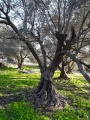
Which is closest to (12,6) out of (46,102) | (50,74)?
(50,74)

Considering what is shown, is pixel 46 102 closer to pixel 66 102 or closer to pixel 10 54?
pixel 66 102

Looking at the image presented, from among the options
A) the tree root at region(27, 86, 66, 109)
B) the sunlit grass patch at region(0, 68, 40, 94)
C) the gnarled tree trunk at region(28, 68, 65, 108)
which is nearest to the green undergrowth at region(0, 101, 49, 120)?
the tree root at region(27, 86, 66, 109)

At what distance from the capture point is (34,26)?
1269 centimetres

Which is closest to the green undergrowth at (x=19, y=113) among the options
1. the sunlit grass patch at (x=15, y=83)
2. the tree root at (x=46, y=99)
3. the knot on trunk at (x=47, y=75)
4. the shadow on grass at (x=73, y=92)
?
the tree root at (x=46, y=99)

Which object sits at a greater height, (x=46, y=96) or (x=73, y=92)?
(x=46, y=96)

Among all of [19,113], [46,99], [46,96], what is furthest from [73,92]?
[19,113]

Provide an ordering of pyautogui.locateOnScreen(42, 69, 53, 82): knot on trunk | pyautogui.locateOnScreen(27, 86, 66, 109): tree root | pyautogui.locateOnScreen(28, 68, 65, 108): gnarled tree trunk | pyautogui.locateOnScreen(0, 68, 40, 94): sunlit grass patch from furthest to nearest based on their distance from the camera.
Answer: pyautogui.locateOnScreen(0, 68, 40, 94): sunlit grass patch < pyautogui.locateOnScreen(42, 69, 53, 82): knot on trunk < pyautogui.locateOnScreen(28, 68, 65, 108): gnarled tree trunk < pyautogui.locateOnScreen(27, 86, 66, 109): tree root

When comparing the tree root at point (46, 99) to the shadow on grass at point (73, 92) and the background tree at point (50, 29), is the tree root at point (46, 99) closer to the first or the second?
the background tree at point (50, 29)

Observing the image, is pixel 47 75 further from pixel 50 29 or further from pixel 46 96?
pixel 50 29

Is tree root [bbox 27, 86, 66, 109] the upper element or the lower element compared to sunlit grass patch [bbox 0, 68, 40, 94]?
lower

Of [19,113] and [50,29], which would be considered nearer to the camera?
[19,113]

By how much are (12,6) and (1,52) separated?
808 inches

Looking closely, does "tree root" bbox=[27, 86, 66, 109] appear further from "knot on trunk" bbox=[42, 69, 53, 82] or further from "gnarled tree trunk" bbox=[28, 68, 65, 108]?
"knot on trunk" bbox=[42, 69, 53, 82]

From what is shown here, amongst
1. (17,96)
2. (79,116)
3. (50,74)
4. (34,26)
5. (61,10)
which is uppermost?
(61,10)
